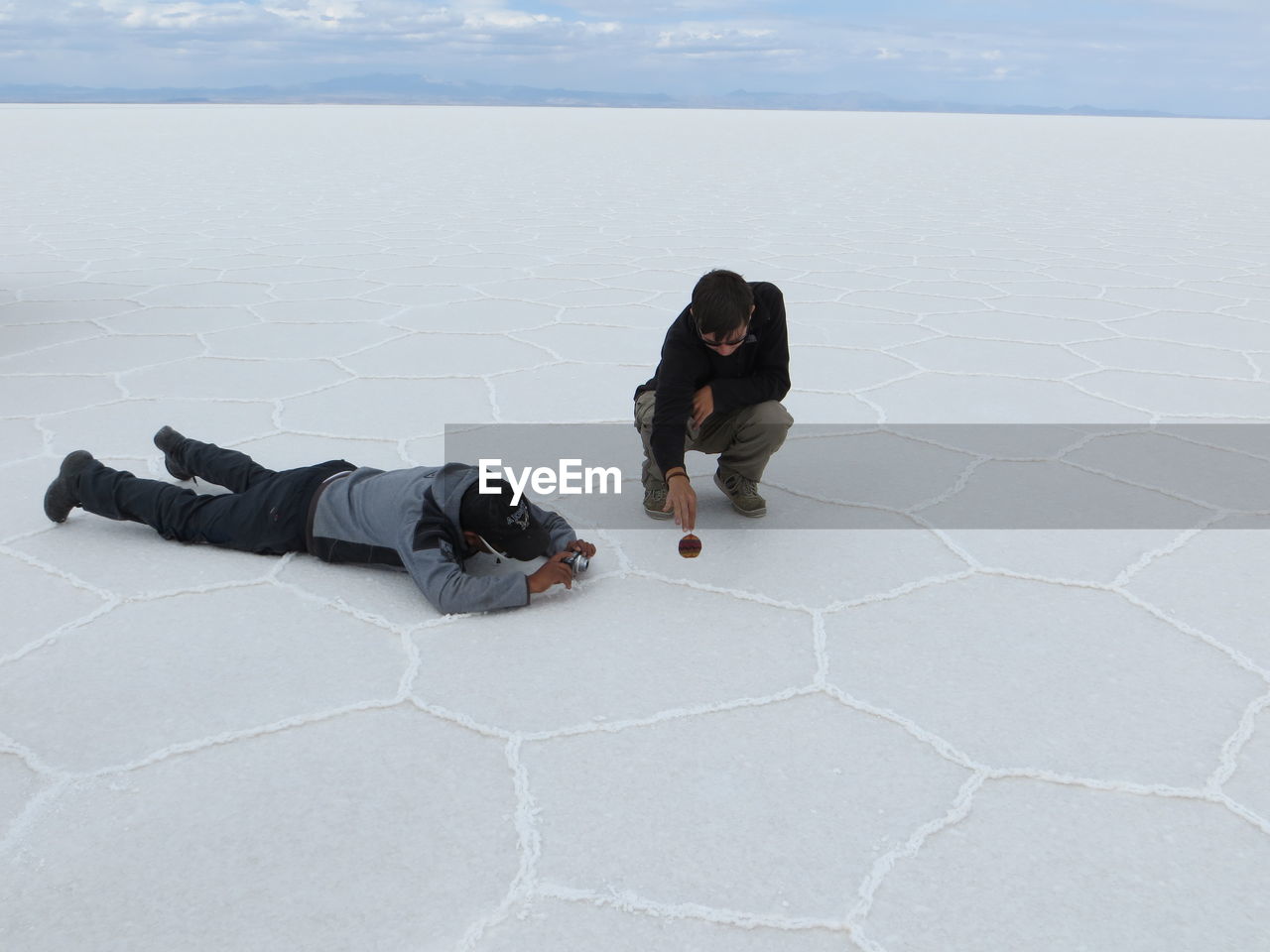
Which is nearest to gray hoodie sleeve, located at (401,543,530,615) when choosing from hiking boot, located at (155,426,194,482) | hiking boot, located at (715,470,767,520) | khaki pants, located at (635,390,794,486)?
khaki pants, located at (635,390,794,486)

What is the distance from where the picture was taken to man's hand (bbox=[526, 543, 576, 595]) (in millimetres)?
1577

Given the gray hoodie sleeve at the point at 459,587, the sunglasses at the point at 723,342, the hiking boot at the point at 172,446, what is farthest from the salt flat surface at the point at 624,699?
the sunglasses at the point at 723,342

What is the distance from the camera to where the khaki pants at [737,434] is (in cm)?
189

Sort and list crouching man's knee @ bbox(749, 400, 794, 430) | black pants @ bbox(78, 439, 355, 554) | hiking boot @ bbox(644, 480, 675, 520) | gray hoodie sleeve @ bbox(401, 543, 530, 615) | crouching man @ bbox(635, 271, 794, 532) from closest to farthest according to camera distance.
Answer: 1. gray hoodie sleeve @ bbox(401, 543, 530, 615)
2. crouching man @ bbox(635, 271, 794, 532)
3. black pants @ bbox(78, 439, 355, 554)
4. crouching man's knee @ bbox(749, 400, 794, 430)
5. hiking boot @ bbox(644, 480, 675, 520)

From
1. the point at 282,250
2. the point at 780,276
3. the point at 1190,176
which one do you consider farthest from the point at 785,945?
the point at 1190,176

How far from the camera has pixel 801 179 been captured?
934cm

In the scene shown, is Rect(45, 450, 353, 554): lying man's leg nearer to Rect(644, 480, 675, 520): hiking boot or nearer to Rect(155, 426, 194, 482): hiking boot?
Rect(155, 426, 194, 482): hiking boot

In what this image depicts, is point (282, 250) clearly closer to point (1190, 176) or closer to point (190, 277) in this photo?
point (190, 277)

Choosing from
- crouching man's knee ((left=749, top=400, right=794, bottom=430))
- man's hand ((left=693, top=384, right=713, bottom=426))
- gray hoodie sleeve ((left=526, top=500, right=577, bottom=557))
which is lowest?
gray hoodie sleeve ((left=526, top=500, right=577, bottom=557))

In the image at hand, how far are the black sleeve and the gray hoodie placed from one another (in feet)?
1.21

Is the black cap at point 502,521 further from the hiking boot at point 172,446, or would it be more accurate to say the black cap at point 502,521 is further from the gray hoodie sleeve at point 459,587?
the hiking boot at point 172,446

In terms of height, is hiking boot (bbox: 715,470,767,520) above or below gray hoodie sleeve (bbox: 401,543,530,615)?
below

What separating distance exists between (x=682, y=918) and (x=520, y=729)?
0.36 metres

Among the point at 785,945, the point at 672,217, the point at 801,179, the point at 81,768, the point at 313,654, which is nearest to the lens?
the point at 785,945
